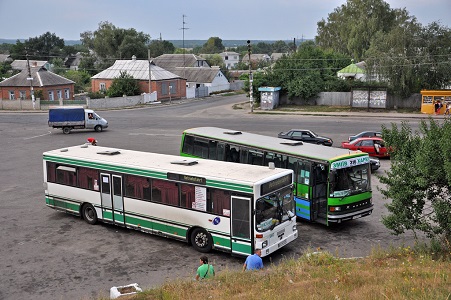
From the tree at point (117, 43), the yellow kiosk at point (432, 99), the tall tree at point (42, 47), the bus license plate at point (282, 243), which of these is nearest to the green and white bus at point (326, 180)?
the bus license plate at point (282, 243)

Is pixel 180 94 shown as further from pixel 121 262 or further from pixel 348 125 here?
pixel 121 262

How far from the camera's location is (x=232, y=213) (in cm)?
1359

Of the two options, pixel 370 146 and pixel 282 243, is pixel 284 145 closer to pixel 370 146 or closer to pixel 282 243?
pixel 282 243

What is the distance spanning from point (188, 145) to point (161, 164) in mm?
6498

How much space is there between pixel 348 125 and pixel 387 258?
29010 millimetres

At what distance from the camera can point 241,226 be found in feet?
44.1

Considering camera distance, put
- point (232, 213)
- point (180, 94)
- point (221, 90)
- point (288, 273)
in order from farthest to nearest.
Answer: point (221, 90) < point (180, 94) < point (232, 213) < point (288, 273)

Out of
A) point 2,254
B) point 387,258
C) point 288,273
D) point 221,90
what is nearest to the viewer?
point 288,273

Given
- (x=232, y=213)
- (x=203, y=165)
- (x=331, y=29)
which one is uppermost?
(x=331, y=29)

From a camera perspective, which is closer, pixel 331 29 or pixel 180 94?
pixel 180 94

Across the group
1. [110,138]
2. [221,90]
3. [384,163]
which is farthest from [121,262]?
[221,90]

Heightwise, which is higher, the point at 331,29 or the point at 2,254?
the point at 331,29

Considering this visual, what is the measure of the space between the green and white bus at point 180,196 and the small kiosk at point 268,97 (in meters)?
36.2

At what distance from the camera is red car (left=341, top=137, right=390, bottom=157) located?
93.3 ft
